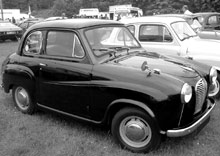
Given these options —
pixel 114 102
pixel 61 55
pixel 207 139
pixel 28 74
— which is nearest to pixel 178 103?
pixel 114 102

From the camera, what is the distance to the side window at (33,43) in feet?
15.0

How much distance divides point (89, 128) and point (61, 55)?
130 cm

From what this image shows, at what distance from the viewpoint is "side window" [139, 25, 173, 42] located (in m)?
6.53

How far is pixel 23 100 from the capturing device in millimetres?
5027

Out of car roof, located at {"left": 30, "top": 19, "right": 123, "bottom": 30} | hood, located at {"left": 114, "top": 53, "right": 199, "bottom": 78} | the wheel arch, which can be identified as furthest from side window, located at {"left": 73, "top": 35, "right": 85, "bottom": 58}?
the wheel arch

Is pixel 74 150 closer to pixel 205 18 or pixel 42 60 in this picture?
pixel 42 60

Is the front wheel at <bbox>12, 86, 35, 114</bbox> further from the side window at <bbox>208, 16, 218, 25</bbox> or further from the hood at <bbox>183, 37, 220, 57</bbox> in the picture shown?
the side window at <bbox>208, 16, 218, 25</bbox>

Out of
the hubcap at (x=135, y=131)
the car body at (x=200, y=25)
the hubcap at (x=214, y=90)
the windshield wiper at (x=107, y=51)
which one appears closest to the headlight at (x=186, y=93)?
the hubcap at (x=135, y=131)

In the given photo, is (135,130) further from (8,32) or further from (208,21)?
(8,32)

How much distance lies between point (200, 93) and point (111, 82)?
1265 millimetres

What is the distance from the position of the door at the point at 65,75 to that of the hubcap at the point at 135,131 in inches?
25.0

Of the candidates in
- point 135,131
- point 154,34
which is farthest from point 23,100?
point 154,34

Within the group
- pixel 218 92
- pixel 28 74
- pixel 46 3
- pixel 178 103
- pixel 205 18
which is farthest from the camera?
pixel 46 3

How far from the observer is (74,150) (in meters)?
3.81
